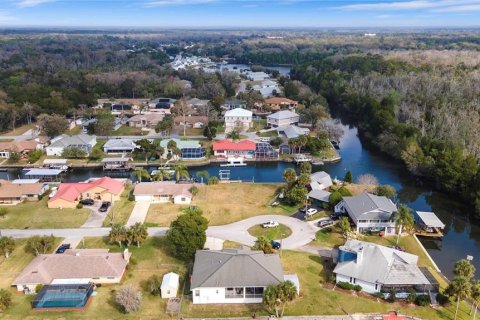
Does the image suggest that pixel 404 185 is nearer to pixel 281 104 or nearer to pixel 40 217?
pixel 40 217

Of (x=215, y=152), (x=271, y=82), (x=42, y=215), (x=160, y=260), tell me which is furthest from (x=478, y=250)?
(x=271, y=82)

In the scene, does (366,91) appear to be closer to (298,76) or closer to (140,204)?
(298,76)

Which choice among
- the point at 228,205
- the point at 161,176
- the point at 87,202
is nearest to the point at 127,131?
A: the point at 161,176

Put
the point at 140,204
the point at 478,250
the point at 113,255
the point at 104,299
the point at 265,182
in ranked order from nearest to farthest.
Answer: the point at 104,299 → the point at 113,255 → the point at 478,250 → the point at 140,204 → the point at 265,182

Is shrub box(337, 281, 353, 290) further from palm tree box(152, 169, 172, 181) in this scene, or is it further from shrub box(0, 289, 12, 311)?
palm tree box(152, 169, 172, 181)

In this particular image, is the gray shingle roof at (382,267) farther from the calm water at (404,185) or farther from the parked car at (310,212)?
the parked car at (310,212)
